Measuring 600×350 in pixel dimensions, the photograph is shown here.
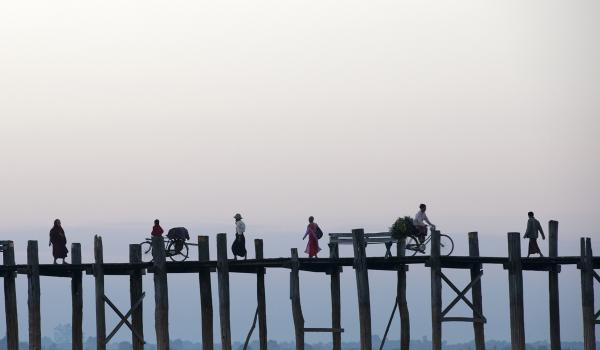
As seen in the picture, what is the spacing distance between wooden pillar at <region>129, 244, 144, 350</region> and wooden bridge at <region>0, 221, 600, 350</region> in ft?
0.09

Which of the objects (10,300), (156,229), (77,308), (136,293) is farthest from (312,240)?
(10,300)

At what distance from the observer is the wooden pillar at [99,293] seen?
33.5 m

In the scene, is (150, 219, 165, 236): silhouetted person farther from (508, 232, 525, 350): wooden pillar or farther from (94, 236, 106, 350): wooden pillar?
(508, 232, 525, 350): wooden pillar

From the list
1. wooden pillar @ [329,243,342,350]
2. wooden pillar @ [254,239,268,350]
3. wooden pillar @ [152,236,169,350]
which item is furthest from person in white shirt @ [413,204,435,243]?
wooden pillar @ [152,236,169,350]

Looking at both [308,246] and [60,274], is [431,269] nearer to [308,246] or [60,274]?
[308,246]

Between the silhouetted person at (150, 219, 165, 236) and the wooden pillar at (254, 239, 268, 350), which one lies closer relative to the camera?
the wooden pillar at (254, 239, 268, 350)

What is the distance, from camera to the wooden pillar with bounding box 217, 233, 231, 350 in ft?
110

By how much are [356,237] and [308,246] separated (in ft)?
8.46

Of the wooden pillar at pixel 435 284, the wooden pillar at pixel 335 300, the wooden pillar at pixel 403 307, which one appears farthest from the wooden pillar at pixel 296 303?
the wooden pillar at pixel 403 307

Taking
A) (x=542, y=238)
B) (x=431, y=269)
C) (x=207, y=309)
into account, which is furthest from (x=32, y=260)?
(x=542, y=238)

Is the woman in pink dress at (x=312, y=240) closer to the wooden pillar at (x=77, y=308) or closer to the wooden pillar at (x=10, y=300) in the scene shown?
the wooden pillar at (x=77, y=308)

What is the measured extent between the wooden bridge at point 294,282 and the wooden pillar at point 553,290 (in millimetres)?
26

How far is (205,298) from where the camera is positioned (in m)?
34.4

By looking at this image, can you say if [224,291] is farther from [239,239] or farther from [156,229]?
[156,229]
